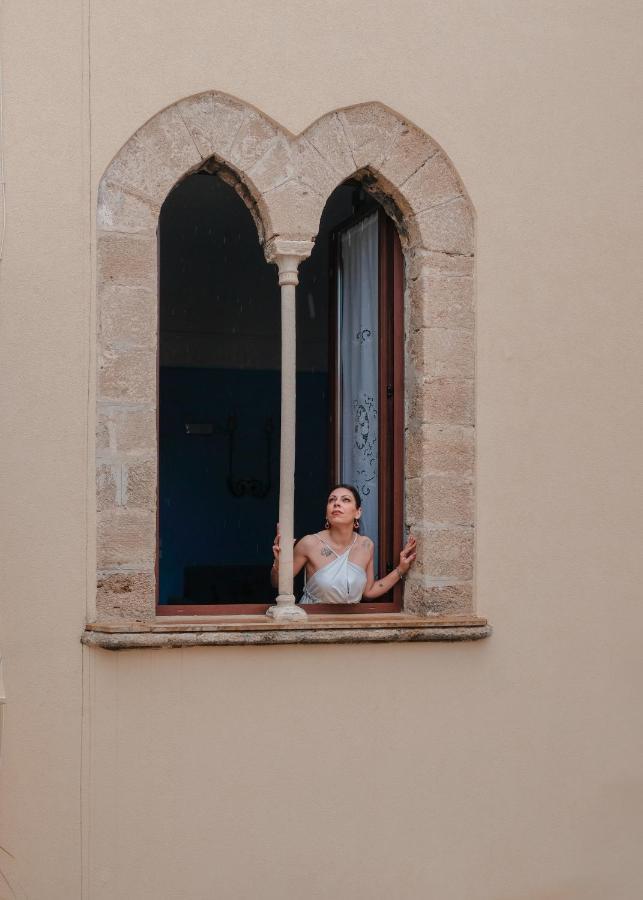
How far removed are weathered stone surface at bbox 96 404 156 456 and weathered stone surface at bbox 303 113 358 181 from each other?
1168mm

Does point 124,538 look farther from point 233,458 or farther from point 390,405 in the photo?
point 233,458

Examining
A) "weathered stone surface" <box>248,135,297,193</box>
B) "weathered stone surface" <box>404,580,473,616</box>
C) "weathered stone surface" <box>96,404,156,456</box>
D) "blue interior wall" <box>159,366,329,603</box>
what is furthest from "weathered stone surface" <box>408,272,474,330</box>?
"blue interior wall" <box>159,366,329,603</box>

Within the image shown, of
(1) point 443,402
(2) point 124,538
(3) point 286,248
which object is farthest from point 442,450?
(2) point 124,538

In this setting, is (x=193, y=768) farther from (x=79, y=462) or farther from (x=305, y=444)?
(x=305, y=444)

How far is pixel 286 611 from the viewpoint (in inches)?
183

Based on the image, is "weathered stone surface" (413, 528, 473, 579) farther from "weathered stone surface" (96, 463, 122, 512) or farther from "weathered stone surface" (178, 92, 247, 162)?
"weathered stone surface" (178, 92, 247, 162)

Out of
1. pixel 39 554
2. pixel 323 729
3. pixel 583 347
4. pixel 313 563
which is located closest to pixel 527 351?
pixel 583 347

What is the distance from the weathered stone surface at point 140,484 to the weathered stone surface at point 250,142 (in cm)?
115

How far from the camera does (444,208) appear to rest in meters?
4.89

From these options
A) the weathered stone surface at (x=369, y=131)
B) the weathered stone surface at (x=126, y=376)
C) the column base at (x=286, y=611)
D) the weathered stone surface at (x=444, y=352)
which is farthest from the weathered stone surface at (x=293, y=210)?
the column base at (x=286, y=611)

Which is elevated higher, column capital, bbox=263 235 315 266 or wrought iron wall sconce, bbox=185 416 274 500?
column capital, bbox=263 235 315 266

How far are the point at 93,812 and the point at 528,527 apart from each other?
1961 mm

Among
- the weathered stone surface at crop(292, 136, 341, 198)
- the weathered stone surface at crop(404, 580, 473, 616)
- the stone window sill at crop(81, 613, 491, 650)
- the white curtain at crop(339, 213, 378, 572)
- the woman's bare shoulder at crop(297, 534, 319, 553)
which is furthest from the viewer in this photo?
the white curtain at crop(339, 213, 378, 572)

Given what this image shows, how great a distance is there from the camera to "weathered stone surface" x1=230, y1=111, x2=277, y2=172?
4.68 metres
